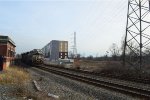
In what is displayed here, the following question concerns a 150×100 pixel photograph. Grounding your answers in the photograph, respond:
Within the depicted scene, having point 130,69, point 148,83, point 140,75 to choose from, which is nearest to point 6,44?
point 130,69

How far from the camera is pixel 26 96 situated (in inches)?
612

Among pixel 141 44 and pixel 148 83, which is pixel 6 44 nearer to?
pixel 141 44

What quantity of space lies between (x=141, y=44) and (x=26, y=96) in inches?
698

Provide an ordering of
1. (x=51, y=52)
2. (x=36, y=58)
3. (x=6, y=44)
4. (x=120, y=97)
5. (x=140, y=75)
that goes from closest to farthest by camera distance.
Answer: (x=120, y=97)
(x=140, y=75)
(x=6, y=44)
(x=36, y=58)
(x=51, y=52)

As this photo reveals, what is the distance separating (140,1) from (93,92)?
18.0 meters

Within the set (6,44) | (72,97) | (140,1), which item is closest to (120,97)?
(72,97)

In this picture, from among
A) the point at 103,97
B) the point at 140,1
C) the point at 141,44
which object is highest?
the point at 140,1

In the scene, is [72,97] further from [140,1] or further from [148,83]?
[140,1]

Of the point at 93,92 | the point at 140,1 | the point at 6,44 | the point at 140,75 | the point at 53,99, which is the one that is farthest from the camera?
the point at 6,44

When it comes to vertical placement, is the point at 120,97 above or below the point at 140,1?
below

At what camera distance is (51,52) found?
276 ft

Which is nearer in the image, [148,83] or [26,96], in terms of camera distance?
[26,96]

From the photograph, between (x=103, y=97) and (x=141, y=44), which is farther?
(x=141, y=44)

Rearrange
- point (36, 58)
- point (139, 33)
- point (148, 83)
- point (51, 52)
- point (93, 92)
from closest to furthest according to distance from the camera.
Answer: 1. point (93, 92)
2. point (148, 83)
3. point (139, 33)
4. point (36, 58)
5. point (51, 52)
